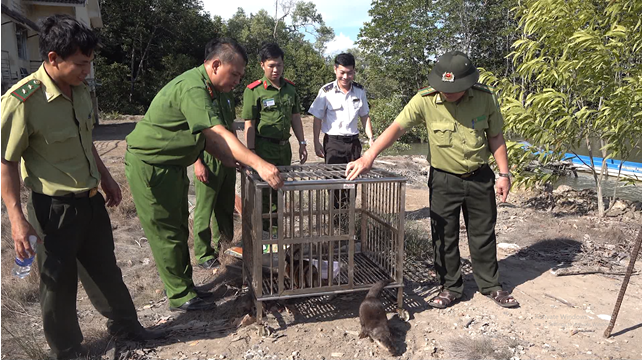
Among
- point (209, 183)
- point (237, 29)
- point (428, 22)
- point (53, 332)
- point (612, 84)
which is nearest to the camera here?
point (53, 332)

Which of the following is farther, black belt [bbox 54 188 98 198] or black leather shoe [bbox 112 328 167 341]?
black leather shoe [bbox 112 328 167 341]

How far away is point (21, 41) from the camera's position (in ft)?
53.5

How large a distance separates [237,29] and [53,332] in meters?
A: 38.3

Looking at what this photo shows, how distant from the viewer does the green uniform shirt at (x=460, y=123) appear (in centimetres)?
346

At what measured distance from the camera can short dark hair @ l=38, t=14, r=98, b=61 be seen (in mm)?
2371

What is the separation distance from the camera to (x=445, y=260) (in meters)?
3.70

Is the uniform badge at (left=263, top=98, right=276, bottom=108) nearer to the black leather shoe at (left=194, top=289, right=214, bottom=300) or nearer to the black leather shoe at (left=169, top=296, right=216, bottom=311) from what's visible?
the black leather shoe at (left=194, top=289, right=214, bottom=300)

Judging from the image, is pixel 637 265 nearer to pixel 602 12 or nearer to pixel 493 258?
pixel 493 258

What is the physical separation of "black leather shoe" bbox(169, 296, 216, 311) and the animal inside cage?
1.21 ft

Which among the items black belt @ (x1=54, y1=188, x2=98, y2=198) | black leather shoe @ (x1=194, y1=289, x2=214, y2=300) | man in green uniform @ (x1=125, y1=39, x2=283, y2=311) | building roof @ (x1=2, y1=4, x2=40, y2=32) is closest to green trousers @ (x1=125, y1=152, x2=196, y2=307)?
man in green uniform @ (x1=125, y1=39, x2=283, y2=311)

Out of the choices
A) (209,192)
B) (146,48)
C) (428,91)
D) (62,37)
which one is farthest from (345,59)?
(146,48)

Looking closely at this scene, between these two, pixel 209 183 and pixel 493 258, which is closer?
pixel 493 258

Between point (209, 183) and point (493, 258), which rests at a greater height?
point (209, 183)

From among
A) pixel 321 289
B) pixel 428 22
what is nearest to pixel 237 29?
pixel 428 22
